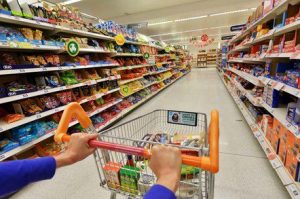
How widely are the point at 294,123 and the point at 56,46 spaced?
249 cm

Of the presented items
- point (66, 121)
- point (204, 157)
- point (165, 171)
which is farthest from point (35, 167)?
point (204, 157)

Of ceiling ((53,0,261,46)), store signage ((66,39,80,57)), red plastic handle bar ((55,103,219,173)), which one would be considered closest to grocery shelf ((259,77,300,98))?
red plastic handle bar ((55,103,219,173))

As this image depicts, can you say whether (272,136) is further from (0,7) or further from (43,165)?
(0,7)

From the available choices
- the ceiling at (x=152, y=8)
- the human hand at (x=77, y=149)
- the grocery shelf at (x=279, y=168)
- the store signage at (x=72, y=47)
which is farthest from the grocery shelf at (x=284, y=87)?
the ceiling at (x=152, y=8)

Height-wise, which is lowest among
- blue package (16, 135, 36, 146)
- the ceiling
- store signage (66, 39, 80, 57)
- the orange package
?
blue package (16, 135, 36, 146)

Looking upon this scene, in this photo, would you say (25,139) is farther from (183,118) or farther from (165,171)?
(165,171)

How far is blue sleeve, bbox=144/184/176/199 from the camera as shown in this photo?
0.46 meters

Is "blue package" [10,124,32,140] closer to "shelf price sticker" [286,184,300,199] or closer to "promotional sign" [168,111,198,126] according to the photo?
"promotional sign" [168,111,198,126]

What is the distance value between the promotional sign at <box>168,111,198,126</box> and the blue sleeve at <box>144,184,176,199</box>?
743mm

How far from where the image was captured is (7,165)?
61cm

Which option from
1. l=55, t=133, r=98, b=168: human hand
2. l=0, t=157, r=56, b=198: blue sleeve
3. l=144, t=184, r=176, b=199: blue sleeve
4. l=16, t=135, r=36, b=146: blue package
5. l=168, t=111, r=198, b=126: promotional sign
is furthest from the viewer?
l=16, t=135, r=36, b=146: blue package

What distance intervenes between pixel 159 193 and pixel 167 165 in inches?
3.6

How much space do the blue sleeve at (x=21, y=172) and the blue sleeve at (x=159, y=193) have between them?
43 centimetres

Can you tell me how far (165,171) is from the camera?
0.54 meters
